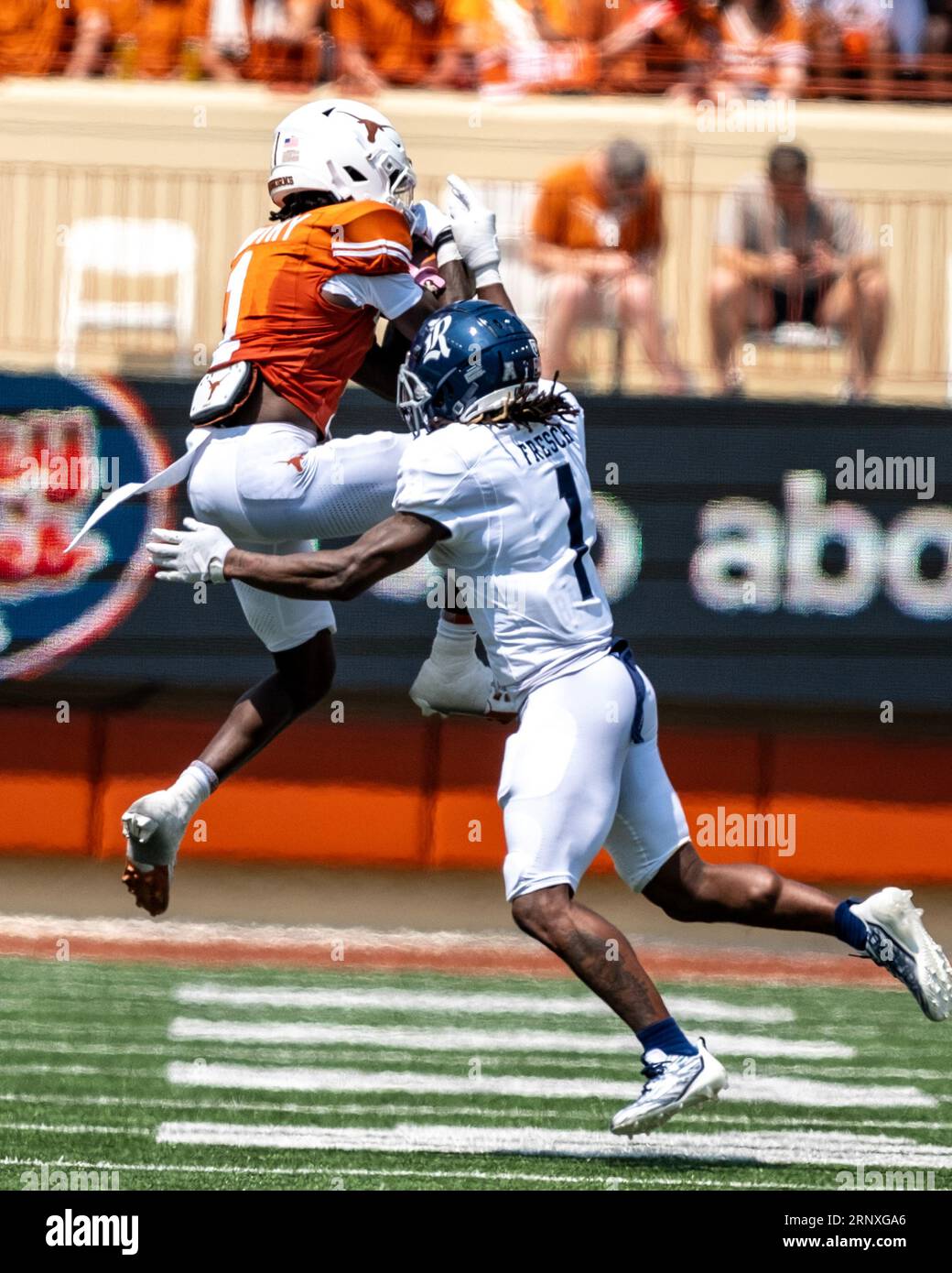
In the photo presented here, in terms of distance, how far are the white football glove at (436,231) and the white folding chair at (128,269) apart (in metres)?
3.94

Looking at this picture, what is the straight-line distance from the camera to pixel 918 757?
920 centimetres

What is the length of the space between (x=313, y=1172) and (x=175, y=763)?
4680 mm

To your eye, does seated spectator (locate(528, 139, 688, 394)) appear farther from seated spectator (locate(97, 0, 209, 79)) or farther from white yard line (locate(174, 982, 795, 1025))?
white yard line (locate(174, 982, 795, 1025))

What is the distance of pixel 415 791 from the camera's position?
9.15m

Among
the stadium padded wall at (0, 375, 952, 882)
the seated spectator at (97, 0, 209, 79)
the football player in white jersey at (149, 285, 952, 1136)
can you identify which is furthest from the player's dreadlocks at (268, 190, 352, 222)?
the seated spectator at (97, 0, 209, 79)

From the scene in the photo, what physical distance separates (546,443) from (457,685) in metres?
0.89

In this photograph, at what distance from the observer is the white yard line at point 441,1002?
22.9ft

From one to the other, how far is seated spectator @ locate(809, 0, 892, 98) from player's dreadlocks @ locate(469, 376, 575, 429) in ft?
19.1

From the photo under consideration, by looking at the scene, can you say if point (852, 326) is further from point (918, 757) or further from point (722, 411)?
point (918, 757)

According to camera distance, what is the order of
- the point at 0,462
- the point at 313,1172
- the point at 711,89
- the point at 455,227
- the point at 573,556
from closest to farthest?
the point at 313,1172
the point at 573,556
the point at 455,227
the point at 0,462
the point at 711,89

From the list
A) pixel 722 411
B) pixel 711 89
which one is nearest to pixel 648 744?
pixel 722 411

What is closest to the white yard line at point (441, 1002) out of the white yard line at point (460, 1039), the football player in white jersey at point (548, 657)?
the white yard line at point (460, 1039)

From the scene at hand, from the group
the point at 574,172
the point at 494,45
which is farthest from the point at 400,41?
the point at 574,172

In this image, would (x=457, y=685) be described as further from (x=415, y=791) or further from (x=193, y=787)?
(x=415, y=791)
